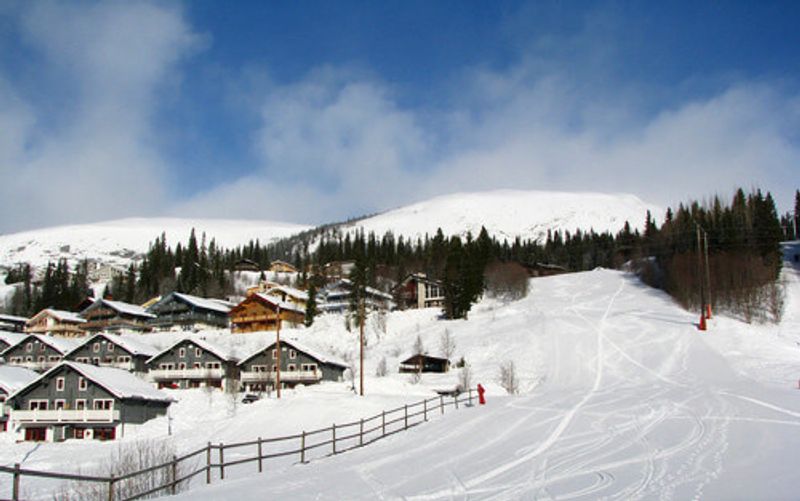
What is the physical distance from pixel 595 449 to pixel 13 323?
401 feet

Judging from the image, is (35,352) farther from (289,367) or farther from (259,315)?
(289,367)

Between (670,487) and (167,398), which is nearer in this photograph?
(670,487)

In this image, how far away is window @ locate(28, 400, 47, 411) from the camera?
53.7 m

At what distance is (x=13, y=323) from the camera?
376ft

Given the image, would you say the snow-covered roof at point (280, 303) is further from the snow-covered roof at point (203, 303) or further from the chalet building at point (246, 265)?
the chalet building at point (246, 265)

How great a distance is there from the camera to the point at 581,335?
68062mm

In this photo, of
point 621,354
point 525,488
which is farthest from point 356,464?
point 621,354

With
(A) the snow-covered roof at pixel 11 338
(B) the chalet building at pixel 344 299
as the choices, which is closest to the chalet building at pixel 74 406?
(A) the snow-covered roof at pixel 11 338

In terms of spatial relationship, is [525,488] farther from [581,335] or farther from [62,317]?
[62,317]

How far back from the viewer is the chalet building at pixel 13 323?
369 ft

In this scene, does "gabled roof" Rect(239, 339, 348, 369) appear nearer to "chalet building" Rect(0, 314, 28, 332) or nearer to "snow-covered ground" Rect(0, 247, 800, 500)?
"snow-covered ground" Rect(0, 247, 800, 500)

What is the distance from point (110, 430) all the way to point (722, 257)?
232ft

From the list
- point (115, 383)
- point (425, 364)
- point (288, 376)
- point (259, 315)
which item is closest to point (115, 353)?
point (288, 376)

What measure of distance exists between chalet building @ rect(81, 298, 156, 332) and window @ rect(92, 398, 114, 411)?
5361cm
